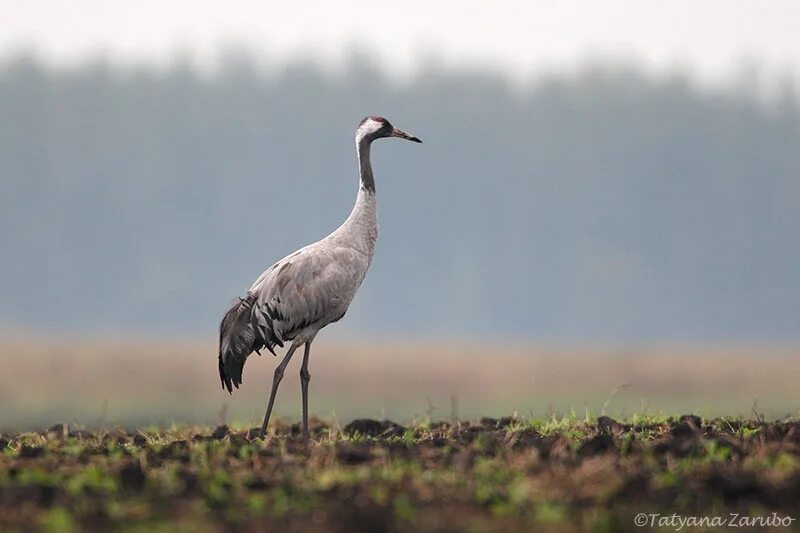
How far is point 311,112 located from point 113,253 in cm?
1479

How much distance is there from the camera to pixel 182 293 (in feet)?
229

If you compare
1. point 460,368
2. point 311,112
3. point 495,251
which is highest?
point 311,112

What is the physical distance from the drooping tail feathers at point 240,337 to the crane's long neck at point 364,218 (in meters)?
0.81

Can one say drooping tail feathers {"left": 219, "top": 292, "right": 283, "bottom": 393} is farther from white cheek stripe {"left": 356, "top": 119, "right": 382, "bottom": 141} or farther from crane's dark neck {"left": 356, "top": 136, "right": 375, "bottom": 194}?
white cheek stripe {"left": 356, "top": 119, "right": 382, "bottom": 141}

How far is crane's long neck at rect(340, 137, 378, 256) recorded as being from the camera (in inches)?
390

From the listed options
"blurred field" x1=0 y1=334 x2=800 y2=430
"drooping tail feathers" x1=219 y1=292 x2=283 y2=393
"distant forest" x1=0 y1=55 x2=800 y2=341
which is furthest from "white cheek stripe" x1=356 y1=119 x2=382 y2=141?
"distant forest" x1=0 y1=55 x2=800 y2=341

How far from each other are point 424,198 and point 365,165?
67634mm

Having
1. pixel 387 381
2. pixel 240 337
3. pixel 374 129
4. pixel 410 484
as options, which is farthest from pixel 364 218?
pixel 387 381

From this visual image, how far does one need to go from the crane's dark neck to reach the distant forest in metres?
54.3

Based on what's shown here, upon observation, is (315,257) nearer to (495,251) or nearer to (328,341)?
(328,341)

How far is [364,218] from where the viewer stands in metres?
10.0

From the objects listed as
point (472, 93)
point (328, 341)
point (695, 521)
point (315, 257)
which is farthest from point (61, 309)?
point (695, 521)

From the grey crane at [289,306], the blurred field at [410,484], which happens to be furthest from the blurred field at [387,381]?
the blurred field at [410,484]

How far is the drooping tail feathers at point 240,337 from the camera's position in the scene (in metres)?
9.50
